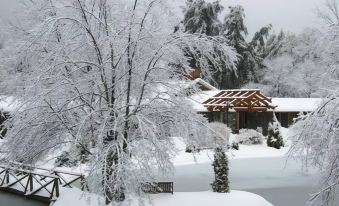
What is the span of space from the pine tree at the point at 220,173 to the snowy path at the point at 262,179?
209 centimetres

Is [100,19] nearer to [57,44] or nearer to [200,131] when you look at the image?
[57,44]

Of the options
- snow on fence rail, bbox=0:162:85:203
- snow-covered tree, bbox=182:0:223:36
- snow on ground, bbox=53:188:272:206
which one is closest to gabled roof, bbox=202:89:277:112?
snow-covered tree, bbox=182:0:223:36

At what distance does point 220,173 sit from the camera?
50.1 feet

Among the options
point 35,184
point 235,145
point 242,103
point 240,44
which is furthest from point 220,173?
point 240,44

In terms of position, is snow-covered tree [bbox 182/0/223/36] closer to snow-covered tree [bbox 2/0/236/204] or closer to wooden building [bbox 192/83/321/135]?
wooden building [bbox 192/83/321/135]

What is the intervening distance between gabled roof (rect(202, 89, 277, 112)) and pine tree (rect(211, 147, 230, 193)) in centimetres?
1861

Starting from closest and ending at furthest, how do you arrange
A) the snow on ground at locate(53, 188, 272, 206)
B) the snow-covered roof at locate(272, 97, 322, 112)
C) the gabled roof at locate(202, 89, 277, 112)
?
the snow on ground at locate(53, 188, 272, 206)
the gabled roof at locate(202, 89, 277, 112)
the snow-covered roof at locate(272, 97, 322, 112)

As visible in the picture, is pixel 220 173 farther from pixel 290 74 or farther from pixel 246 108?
pixel 290 74

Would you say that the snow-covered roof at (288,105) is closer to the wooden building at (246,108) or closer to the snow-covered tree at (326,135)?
the wooden building at (246,108)

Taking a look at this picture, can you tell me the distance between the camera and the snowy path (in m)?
16.8

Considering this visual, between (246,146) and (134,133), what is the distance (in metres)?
21.8

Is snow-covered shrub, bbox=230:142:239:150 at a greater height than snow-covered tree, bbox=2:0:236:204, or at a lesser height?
lesser

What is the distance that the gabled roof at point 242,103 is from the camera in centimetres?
3416

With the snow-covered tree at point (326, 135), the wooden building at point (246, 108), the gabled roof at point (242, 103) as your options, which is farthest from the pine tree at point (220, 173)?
the gabled roof at point (242, 103)
